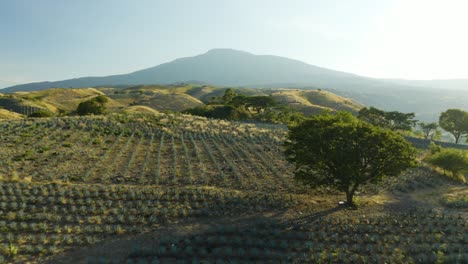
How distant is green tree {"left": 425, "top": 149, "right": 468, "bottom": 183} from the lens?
31062mm

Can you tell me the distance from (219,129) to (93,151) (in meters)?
19.5

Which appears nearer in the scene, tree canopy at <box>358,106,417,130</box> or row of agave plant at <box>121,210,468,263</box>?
row of agave plant at <box>121,210,468,263</box>

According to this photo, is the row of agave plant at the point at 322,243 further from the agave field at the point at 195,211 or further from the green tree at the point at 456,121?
the green tree at the point at 456,121

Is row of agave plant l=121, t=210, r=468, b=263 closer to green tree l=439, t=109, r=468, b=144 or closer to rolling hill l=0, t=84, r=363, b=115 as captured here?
green tree l=439, t=109, r=468, b=144

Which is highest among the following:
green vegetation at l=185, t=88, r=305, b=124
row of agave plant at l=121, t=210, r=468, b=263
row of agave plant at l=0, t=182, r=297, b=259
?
green vegetation at l=185, t=88, r=305, b=124

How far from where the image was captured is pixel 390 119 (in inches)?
2766

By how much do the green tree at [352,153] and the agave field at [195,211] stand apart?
95.6 inches

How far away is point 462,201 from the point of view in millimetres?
22547

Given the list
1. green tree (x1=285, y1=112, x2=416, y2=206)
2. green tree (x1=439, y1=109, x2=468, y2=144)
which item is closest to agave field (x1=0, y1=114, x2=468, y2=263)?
green tree (x1=285, y1=112, x2=416, y2=206)

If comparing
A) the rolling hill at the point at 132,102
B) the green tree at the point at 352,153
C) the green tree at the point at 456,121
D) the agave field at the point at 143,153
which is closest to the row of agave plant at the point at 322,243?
the green tree at the point at 352,153

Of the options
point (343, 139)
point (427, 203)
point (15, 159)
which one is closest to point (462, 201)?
point (427, 203)

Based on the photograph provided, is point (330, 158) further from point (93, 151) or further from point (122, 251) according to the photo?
point (93, 151)

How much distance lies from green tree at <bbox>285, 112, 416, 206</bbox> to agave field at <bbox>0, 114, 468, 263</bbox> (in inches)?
95.6

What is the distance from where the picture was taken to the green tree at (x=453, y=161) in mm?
31062
